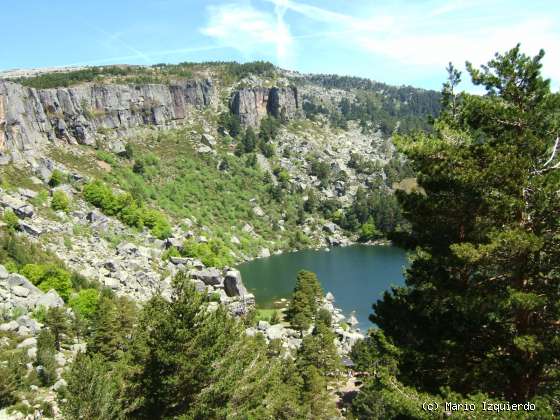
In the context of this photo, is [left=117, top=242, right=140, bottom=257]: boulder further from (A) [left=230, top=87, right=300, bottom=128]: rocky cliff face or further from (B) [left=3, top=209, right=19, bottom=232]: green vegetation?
(A) [left=230, top=87, right=300, bottom=128]: rocky cliff face

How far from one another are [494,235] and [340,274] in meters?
76.3

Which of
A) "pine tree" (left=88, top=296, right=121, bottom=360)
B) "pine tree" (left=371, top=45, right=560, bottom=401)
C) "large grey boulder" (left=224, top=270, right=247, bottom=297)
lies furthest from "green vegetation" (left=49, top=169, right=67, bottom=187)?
"pine tree" (left=371, top=45, right=560, bottom=401)

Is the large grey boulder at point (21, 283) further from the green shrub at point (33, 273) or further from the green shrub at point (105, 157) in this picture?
the green shrub at point (105, 157)

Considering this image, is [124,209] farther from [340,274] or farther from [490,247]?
[490,247]

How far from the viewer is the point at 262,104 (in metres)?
165

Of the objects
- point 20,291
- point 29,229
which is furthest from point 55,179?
point 20,291

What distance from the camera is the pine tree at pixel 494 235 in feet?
32.4

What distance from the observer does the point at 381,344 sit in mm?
13086

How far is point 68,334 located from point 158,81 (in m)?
118

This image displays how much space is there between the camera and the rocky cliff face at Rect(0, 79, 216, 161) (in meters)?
75.4

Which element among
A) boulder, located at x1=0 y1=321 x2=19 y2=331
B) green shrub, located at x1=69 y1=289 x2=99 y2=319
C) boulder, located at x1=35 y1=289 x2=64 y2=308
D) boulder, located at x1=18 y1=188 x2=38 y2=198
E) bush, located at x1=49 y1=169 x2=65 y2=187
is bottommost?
green shrub, located at x1=69 y1=289 x2=99 y2=319

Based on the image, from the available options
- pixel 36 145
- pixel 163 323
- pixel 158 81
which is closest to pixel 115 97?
pixel 158 81

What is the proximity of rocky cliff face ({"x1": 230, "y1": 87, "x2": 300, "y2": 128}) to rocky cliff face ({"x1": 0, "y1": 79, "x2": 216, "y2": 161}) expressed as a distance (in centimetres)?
1052

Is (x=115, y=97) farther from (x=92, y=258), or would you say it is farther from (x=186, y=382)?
(x=186, y=382)
